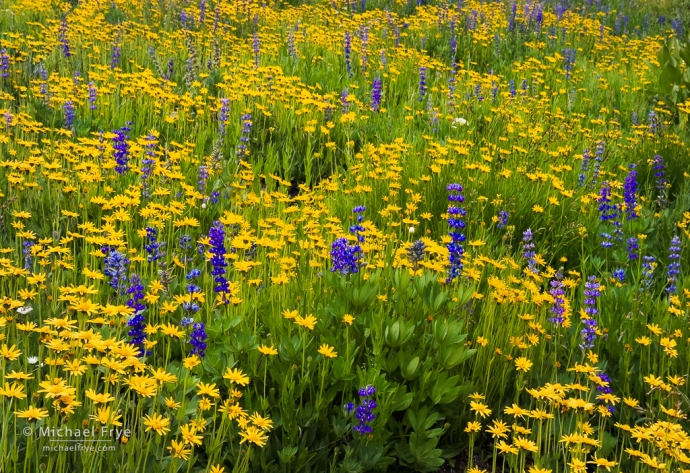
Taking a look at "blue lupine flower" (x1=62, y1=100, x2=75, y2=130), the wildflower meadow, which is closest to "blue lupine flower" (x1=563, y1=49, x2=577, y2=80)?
the wildflower meadow

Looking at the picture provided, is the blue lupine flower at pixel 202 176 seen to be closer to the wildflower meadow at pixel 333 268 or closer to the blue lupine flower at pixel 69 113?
the wildflower meadow at pixel 333 268

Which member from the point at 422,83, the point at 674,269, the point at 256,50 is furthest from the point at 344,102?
the point at 674,269

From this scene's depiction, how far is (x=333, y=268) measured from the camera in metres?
2.74

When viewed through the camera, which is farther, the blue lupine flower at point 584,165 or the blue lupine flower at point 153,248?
the blue lupine flower at point 584,165

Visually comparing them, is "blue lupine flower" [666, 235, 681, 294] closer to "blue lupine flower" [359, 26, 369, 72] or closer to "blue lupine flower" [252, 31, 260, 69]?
"blue lupine flower" [359, 26, 369, 72]

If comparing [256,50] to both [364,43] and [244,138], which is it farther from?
[244,138]

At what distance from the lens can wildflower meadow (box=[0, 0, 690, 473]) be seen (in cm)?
197

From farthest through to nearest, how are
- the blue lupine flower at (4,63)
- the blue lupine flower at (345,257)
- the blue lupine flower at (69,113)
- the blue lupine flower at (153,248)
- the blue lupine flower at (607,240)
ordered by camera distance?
the blue lupine flower at (4,63) < the blue lupine flower at (69,113) < the blue lupine flower at (607,240) < the blue lupine flower at (153,248) < the blue lupine flower at (345,257)

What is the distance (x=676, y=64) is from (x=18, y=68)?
589 centimetres

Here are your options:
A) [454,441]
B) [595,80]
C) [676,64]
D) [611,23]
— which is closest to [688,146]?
[676,64]

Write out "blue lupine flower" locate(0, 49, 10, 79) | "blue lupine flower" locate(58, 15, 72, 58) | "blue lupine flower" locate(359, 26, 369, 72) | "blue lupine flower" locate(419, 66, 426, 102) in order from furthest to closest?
1. "blue lupine flower" locate(359, 26, 369, 72)
2. "blue lupine flower" locate(419, 66, 426, 102)
3. "blue lupine flower" locate(58, 15, 72, 58)
4. "blue lupine flower" locate(0, 49, 10, 79)

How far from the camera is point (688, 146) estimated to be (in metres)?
5.14

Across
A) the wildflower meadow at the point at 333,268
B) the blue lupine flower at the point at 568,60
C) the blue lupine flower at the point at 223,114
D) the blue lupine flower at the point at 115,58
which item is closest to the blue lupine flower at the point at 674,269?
the wildflower meadow at the point at 333,268

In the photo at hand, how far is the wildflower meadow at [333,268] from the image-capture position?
197 centimetres
